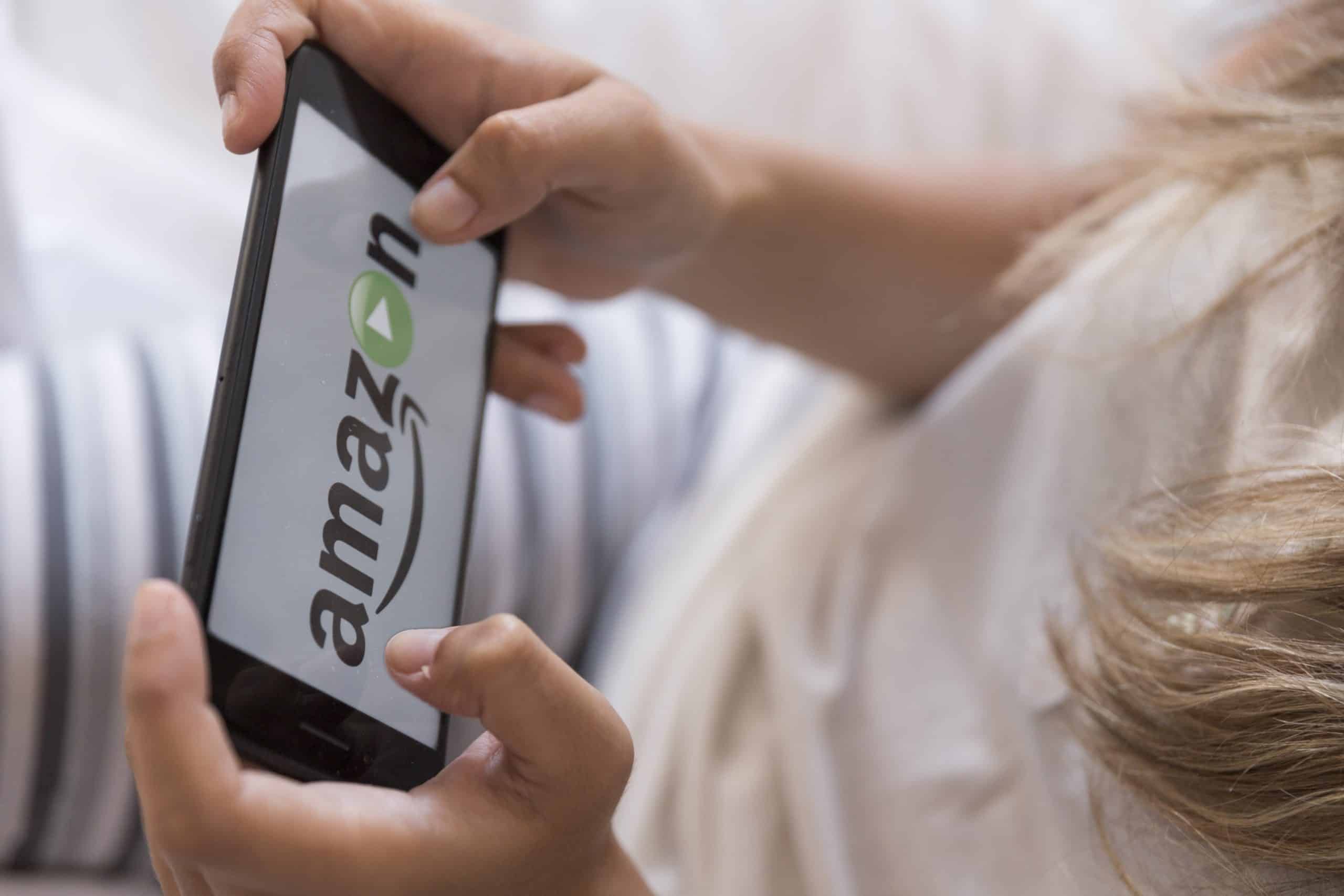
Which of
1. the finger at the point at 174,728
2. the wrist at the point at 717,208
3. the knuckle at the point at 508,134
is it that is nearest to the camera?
the finger at the point at 174,728

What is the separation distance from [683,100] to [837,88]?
0.33 feet

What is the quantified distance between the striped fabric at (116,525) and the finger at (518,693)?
9.2 inches

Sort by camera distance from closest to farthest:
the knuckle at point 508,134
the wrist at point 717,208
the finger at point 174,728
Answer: the finger at point 174,728 < the knuckle at point 508,134 < the wrist at point 717,208

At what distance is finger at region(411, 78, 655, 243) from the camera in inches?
13.1

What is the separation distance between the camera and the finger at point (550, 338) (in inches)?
18.5

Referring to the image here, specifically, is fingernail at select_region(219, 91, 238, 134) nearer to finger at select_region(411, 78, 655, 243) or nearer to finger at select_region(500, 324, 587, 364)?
finger at select_region(411, 78, 655, 243)

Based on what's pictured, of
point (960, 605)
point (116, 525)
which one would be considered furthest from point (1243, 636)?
point (116, 525)

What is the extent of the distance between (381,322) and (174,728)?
143 mm

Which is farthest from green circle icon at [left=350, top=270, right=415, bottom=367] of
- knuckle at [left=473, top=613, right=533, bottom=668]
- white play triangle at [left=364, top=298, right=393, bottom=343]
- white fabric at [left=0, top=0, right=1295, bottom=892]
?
white fabric at [left=0, top=0, right=1295, bottom=892]

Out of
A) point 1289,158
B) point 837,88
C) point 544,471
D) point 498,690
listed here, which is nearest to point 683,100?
point 837,88

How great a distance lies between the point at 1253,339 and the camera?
1.30 feet

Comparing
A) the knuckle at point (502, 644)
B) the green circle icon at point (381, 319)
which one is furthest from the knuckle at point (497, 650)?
the green circle icon at point (381, 319)

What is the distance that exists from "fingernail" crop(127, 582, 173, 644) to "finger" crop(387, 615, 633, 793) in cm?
6

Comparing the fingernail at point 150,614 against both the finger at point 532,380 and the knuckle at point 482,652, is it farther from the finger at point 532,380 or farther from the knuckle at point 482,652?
the finger at point 532,380
